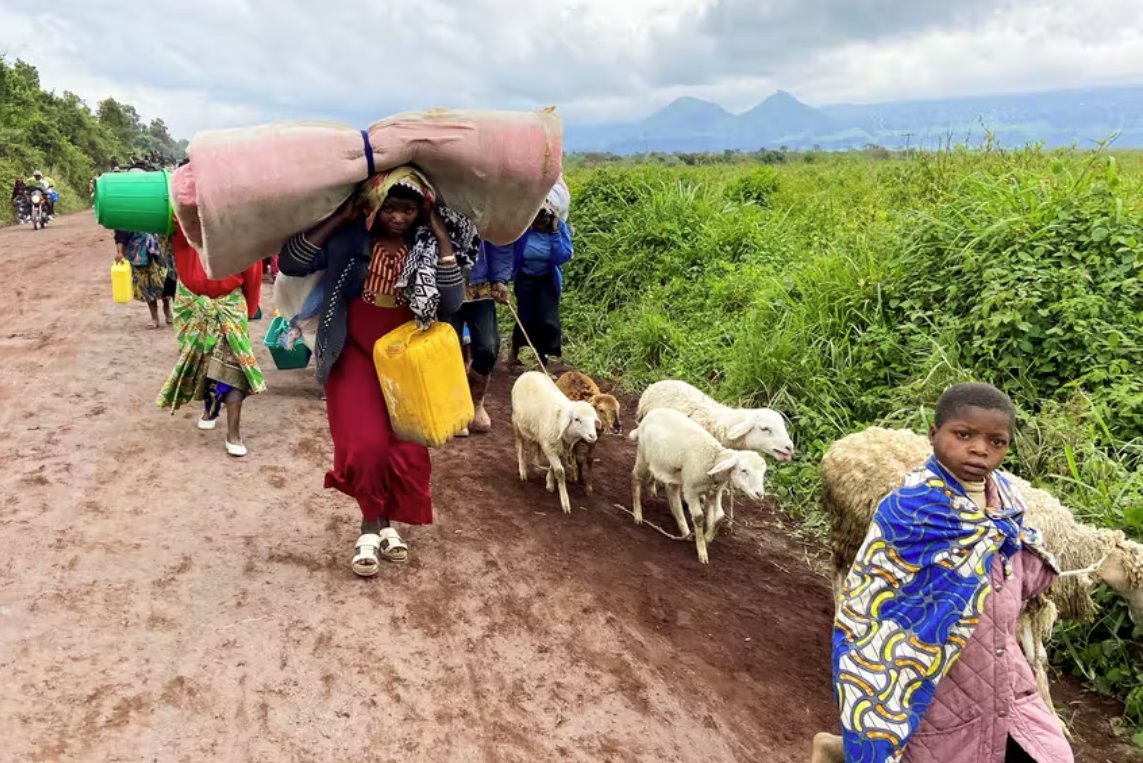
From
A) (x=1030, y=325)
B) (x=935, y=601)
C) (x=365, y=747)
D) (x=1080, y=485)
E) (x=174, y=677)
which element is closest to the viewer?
(x=935, y=601)

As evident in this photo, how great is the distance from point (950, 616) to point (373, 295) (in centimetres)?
313

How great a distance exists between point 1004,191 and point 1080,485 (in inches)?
133

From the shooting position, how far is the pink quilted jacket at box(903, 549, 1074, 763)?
247 cm

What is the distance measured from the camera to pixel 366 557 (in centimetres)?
466

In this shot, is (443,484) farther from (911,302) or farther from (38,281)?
(38,281)

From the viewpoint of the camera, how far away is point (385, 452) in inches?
180

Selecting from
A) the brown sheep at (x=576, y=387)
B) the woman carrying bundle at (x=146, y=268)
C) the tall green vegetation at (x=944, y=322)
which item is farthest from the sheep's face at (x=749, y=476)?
the woman carrying bundle at (x=146, y=268)

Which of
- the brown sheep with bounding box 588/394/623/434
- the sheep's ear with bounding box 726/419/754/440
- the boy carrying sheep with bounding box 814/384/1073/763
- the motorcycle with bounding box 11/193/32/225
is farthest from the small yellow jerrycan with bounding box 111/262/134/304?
the motorcycle with bounding box 11/193/32/225

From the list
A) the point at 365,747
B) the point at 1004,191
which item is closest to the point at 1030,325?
the point at 1004,191

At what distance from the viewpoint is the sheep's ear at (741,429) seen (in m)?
5.85

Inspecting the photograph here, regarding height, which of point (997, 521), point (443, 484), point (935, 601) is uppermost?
point (997, 521)

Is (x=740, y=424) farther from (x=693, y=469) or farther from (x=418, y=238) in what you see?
(x=418, y=238)

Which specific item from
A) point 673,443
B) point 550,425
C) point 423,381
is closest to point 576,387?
point 550,425

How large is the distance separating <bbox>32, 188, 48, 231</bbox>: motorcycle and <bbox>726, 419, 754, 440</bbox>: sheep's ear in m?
24.0
